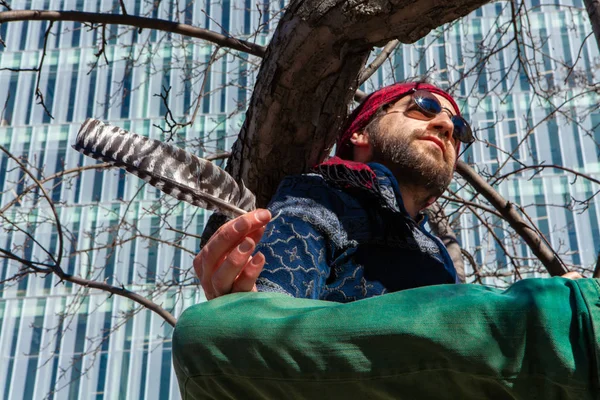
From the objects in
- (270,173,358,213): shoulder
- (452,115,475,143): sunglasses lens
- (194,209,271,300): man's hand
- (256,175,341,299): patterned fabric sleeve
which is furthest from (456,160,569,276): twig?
(194,209,271,300): man's hand

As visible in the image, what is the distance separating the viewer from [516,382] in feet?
3.22

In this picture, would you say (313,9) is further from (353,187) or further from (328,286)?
(328,286)

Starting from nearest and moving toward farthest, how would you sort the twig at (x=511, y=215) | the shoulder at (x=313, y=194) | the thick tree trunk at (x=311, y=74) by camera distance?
the shoulder at (x=313, y=194) → the thick tree trunk at (x=311, y=74) → the twig at (x=511, y=215)

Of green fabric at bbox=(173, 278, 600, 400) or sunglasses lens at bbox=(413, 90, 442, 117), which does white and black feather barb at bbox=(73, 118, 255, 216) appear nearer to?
green fabric at bbox=(173, 278, 600, 400)

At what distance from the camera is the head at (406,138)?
8.49 ft

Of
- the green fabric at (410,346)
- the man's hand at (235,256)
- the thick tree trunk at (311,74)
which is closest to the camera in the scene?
the green fabric at (410,346)

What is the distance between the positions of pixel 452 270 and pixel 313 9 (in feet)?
3.12

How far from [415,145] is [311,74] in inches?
17.2

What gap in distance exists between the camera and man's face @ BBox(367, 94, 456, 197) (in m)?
2.58

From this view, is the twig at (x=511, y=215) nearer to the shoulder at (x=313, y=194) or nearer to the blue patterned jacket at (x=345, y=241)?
→ the blue patterned jacket at (x=345, y=241)

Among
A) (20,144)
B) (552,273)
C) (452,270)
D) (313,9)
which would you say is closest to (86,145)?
(313,9)

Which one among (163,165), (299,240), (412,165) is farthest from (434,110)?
(163,165)

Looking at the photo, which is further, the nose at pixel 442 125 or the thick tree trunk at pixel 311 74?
the nose at pixel 442 125

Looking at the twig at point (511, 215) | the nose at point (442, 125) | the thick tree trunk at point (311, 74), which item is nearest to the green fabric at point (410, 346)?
the thick tree trunk at point (311, 74)
